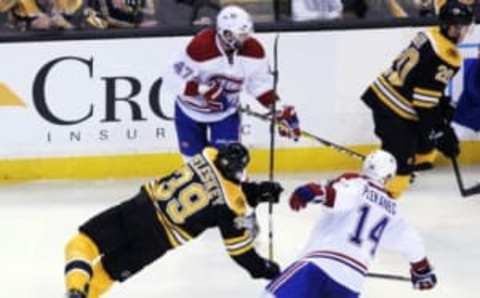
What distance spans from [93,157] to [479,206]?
205 centimetres

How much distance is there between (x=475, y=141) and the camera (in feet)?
25.2

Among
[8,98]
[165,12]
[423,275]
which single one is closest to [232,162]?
[423,275]

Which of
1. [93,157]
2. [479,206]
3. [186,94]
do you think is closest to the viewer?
[186,94]

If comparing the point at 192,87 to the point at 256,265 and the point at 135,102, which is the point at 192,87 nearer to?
the point at 256,265

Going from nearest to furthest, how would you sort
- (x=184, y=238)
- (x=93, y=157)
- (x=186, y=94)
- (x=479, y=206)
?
(x=184, y=238) < (x=186, y=94) < (x=479, y=206) < (x=93, y=157)

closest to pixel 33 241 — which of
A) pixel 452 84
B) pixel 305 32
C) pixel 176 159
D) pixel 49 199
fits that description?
pixel 49 199

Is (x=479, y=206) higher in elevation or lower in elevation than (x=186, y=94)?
lower

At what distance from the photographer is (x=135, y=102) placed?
Result: 7371 mm

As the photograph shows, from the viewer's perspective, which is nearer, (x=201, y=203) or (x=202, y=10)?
(x=201, y=203)

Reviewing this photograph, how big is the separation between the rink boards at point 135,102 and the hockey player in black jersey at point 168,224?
241cm

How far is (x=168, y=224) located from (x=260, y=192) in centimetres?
40

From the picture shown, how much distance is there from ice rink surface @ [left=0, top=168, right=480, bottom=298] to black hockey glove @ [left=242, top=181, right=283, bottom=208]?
55 cm

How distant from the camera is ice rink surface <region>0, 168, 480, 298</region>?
18.3 ft

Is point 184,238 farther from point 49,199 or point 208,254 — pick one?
point 49,199
